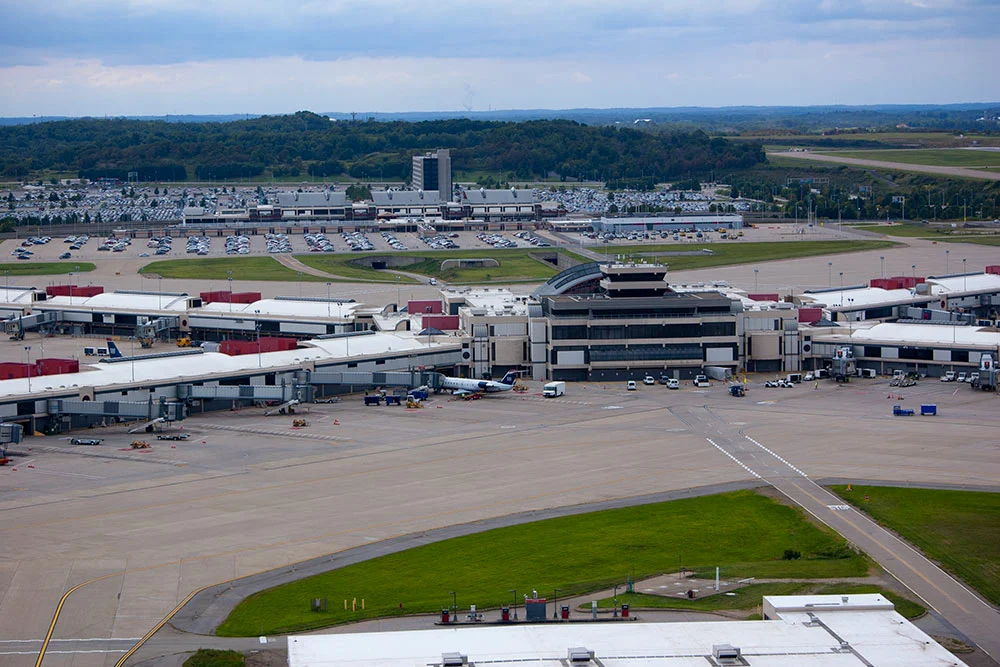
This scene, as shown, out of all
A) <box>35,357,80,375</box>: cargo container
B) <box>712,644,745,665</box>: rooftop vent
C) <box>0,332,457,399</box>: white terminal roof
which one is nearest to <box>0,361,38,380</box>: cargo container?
<box>35,357,80,375</box>: cargo container

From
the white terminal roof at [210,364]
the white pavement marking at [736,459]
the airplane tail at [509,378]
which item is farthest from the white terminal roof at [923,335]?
the white terminal roof at [210,364]

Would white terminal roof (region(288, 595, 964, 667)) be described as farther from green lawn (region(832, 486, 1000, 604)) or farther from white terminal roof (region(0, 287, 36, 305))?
white terminal roof (region(0, 287, 36, 305))

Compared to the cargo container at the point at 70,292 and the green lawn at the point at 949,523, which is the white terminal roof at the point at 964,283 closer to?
the green lawn at the point at 949,523

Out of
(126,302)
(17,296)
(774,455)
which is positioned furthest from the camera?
(17,296)

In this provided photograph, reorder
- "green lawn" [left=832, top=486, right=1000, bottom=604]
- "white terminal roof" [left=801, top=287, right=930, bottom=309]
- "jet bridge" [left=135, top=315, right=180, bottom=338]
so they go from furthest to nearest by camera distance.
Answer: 1. "white terminal roof" [left=801, top=287, right=930, bottom=309]
2. "jet bridge" [left=135, top=315, right=180, bottom=338]
3. "green lawn" [left=832, top=486, right=1000, bottom=604]

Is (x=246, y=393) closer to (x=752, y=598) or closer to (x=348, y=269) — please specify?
(x=752, y=598)

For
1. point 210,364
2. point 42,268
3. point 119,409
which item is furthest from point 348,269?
point 119,409
